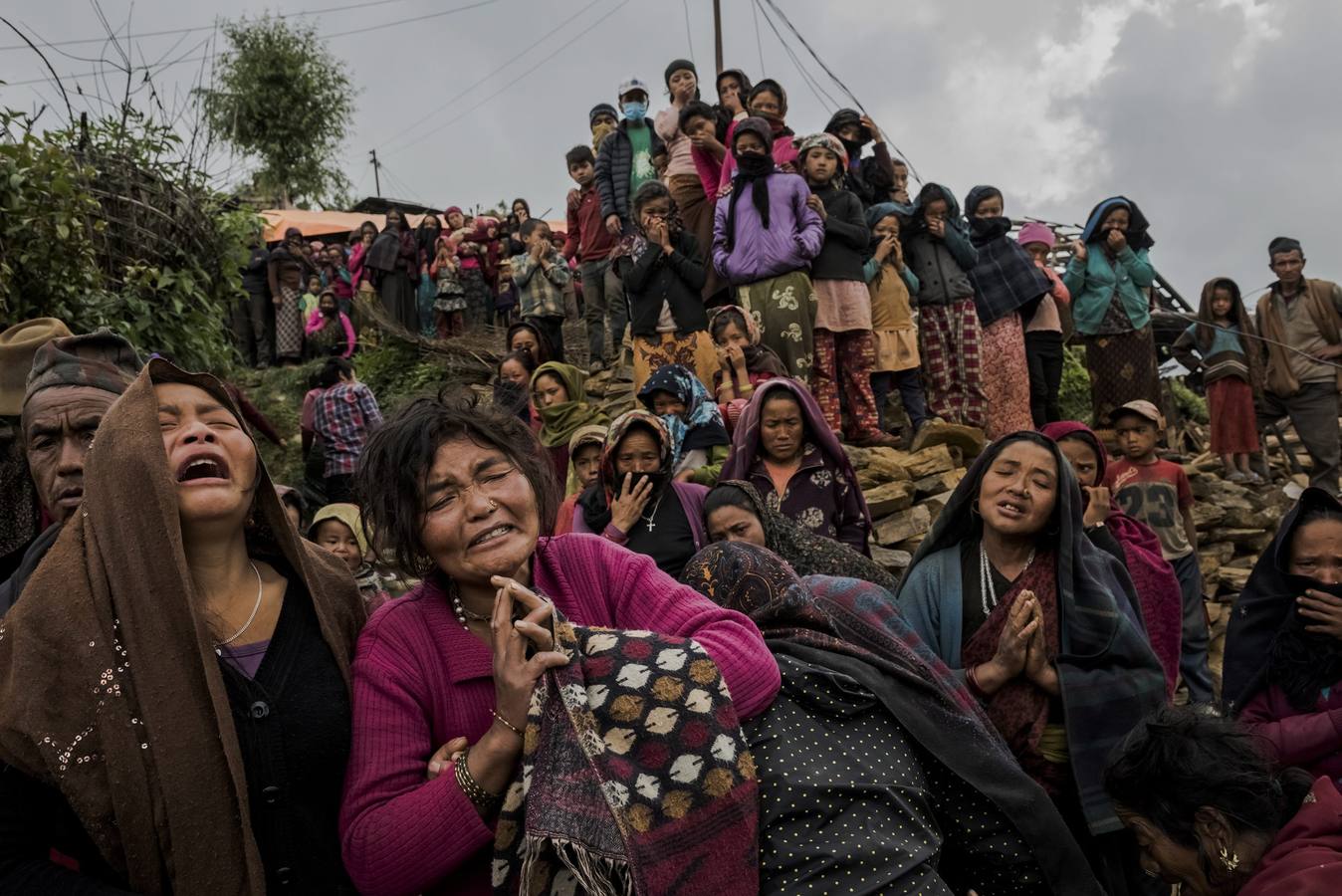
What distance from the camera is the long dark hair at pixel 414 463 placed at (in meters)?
1.98

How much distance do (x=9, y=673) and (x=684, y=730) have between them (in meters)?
1.16

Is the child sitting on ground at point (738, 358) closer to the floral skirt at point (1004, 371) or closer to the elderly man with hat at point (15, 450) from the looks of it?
the floral skirt at point (1004, 371)

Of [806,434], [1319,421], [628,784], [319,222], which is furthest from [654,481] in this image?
[319,222]

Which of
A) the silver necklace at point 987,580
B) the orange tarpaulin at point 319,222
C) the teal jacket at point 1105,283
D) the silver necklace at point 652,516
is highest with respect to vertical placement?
the orange tarpaulin at point 319,222

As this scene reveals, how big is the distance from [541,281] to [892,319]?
412 cm

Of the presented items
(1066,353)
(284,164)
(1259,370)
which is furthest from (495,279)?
(284,164)

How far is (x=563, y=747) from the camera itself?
1.68 metres

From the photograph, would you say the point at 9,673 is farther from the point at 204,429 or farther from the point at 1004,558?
the point at 1004,558

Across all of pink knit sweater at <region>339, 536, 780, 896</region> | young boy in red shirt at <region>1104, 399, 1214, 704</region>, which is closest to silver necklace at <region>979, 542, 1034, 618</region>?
pink knit sweater at <region>339, 536, 780, 896</region>

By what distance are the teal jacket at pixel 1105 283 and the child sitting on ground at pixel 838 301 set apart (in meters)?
2.46

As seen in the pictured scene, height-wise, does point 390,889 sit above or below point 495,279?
below

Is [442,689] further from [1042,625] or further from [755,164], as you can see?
[755,164]

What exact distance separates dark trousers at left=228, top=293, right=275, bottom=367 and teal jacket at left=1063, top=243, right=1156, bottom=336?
11279mm

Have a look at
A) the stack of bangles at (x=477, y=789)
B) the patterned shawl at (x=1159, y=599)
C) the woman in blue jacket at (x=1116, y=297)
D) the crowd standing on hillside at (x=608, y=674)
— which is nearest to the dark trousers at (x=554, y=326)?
the woman in blue jacket at (x=1116, y=297)
